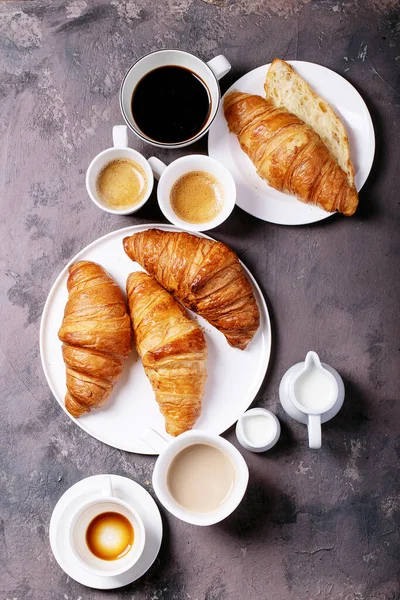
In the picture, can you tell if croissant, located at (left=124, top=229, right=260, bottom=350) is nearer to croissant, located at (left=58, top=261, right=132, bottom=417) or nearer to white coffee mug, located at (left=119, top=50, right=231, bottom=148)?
croissant, located at (left=58, top=261, right=132, bottom=417)

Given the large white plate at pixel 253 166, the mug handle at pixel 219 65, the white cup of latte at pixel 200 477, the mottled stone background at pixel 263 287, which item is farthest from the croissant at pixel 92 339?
the mug handle at pixel 219 65

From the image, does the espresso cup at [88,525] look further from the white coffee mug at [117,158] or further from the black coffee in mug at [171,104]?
the black coffee in mug at [171,104]

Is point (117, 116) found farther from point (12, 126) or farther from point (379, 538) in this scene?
point (379, 538)

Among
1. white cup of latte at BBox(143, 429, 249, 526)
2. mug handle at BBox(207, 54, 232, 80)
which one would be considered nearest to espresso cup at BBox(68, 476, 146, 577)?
white cup of latte at BBox(143, 429, 249, 526)

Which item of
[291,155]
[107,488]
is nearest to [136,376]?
[107,488]

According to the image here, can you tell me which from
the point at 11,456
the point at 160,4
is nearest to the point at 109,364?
the point at 11,456

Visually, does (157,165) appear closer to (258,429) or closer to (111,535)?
(258,429)
